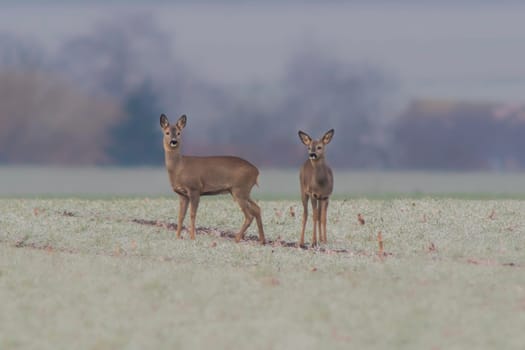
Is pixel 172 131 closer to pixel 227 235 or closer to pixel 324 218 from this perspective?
pixel 227 235

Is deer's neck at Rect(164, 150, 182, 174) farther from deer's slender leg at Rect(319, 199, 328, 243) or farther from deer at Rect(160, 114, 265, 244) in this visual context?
deer's slender leg at Rect(319, 199, 328, 243)

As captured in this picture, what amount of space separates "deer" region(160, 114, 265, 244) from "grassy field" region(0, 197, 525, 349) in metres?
1.20

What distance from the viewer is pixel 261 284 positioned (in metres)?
17.2

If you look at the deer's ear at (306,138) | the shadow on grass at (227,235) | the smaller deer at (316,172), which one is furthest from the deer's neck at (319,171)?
the shadow on grass at (227,235)

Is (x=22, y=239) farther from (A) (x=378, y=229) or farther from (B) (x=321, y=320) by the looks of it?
(B) (x=321, y=320)

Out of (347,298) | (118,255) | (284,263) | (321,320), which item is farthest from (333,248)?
(321,320)

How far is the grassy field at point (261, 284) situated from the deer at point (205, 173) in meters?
1.20

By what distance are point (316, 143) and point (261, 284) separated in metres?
6.67

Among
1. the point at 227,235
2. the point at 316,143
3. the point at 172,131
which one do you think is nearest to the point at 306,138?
the point at 316,143

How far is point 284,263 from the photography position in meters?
20.3

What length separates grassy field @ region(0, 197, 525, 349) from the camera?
13.2 metres

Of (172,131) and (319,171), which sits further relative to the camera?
(172,131)

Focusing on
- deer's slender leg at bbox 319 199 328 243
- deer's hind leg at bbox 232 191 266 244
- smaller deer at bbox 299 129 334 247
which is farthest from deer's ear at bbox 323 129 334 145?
deer's hind leg at bbox 232 191 266 244

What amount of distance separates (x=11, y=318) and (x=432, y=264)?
29.2 ft
